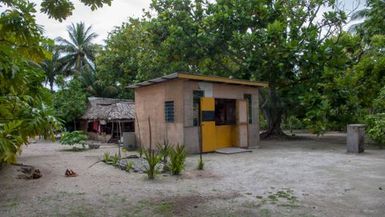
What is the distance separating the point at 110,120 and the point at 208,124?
10.8m

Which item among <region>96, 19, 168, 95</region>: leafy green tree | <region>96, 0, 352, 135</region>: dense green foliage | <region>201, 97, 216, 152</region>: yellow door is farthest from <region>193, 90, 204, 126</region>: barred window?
<region>96, 19, 168, 95</region>: leafy green tree

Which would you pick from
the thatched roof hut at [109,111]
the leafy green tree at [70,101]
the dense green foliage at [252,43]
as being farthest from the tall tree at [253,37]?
the leafy green tree at [70,101]

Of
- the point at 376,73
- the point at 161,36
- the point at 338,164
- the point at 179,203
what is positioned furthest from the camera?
the point at 161,36

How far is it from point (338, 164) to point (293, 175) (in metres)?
2.41

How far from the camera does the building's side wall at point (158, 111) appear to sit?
41.7ft

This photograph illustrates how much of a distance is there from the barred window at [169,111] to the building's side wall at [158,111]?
15 centimetres

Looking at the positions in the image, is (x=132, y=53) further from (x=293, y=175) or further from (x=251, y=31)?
(x=293, y=175)

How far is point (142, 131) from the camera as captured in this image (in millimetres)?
15750

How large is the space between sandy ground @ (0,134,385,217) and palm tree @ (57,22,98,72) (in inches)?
1065

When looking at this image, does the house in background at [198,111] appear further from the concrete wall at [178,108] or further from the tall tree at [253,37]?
the tall tree at [253,37]

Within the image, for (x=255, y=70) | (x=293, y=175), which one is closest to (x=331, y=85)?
(x=255, y=70)

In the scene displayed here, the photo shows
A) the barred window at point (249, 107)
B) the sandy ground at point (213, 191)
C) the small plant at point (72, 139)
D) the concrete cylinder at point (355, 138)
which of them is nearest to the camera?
the sandy ground at point (213, 191)

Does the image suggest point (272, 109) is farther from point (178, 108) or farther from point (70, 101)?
point (70, 101)

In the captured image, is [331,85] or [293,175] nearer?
[293,175]
